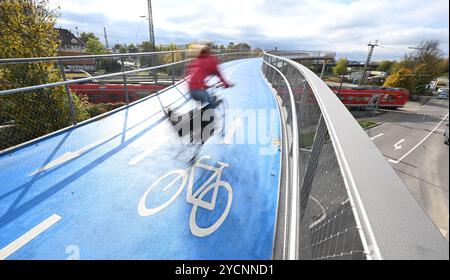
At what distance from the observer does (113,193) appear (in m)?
3.61

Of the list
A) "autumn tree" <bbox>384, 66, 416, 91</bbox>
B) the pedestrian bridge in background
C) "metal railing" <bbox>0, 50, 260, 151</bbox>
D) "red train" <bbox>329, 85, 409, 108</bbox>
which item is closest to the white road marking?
"red train" <bbox>329, 85, 409, 108</bbox>

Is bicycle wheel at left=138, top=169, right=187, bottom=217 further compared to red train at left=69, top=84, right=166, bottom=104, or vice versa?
red train at left=69, top=84, right=166, bottom=104

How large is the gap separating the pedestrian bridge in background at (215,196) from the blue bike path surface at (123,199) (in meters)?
0.02

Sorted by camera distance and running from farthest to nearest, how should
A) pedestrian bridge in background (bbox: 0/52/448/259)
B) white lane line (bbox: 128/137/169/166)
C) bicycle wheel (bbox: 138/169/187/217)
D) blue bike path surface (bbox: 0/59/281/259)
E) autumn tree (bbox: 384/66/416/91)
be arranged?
autumn tree (bbox: 384/66/416/91) → white lane line (bbox: 128/137/169/166) → bicycle wheel (bbox: 138/169/187/217) → blue bike path surface (bbox: 0/59/281/259) → pedestrian bridge in background (bbox: 0/52/448/259)

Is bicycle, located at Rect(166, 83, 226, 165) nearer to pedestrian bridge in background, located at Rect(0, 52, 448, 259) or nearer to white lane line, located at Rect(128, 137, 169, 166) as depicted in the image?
pedestrian bridge in background, located at Rect(0, 52, 448, 259)

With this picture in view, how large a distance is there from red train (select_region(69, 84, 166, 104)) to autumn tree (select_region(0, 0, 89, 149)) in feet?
2.17

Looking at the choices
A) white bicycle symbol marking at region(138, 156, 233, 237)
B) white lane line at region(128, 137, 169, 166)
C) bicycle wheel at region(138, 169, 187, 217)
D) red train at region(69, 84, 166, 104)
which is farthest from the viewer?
red train at region(69, 84, 166, 104)

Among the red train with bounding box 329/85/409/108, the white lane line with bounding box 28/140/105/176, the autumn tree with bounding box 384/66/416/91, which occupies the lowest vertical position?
the red train with bounding box 329/85/409/108

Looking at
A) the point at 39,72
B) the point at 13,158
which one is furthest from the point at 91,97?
the point at 13,158

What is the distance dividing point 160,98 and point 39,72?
5399 millimetres

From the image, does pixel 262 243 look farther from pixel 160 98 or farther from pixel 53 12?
pixel 53 12

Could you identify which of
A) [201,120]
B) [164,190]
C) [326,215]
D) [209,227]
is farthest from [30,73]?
[326,215]

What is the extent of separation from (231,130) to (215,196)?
9.23ft

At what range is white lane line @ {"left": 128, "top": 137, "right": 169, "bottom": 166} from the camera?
4.48m
